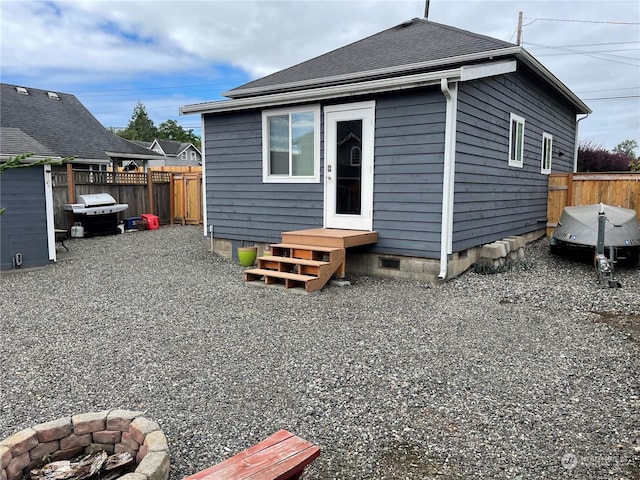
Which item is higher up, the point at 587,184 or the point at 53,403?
the point at 587,184

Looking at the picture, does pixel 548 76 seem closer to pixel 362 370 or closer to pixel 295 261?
pixel 295 261

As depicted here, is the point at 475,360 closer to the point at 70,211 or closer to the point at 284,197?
the point at 284,197

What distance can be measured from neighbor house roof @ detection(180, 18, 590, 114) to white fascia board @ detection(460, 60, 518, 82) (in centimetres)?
2

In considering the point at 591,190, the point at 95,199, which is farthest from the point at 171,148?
the point at 591,190

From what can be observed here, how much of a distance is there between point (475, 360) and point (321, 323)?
1.59 m

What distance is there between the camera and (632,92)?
91.3ft

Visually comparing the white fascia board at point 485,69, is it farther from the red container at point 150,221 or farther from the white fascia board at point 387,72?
the red container at point 150,221

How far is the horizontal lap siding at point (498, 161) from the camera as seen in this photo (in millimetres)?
6312

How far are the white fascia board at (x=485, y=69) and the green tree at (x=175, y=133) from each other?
163 ft

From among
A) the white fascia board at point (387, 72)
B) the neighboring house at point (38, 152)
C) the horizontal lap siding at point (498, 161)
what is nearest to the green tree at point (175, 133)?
the neighboring house at point (38, 152)

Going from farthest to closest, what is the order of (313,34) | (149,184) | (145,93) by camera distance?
1. (145,93)
2. (313,34)
3. (149,184)

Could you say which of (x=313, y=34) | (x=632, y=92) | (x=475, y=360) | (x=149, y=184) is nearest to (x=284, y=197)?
(x=475, y=360)

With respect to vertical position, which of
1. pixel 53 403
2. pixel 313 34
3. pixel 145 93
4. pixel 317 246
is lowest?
pixel 53 403

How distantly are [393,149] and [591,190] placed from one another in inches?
216
